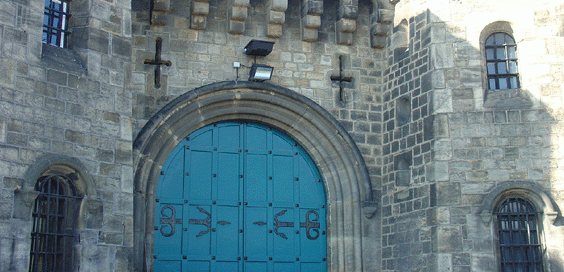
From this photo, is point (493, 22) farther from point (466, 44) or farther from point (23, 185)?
point (23, 185)

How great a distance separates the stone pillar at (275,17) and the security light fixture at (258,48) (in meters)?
0.37

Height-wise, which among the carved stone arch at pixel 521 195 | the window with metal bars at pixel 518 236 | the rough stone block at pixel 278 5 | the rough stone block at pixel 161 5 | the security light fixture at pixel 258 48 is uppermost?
the rough stone block at pixel 278 5

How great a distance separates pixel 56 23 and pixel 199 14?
1.96m

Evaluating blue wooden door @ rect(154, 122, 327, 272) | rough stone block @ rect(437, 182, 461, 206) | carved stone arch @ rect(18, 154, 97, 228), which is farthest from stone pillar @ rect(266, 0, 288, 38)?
carved stone arch @ rect(18, 154, 97, 228)

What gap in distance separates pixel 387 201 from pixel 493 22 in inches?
103

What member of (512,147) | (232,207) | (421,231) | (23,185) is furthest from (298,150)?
(23,185)

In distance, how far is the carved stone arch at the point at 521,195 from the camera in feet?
29.5

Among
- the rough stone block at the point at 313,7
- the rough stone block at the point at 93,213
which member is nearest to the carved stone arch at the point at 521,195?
the rough stone block at the point at 313,7

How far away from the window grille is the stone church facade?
0.03 m

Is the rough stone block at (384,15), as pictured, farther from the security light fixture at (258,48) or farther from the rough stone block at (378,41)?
the security light fixture at (258,48)

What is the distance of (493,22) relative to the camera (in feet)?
31.9

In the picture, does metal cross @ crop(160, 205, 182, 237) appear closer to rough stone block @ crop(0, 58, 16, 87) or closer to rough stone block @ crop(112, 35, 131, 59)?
rough stone block @ crop(112, 35, 131, 59)

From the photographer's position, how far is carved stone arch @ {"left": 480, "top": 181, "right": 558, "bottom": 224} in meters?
8.98

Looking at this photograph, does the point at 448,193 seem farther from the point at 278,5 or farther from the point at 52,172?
the point at 52,172
